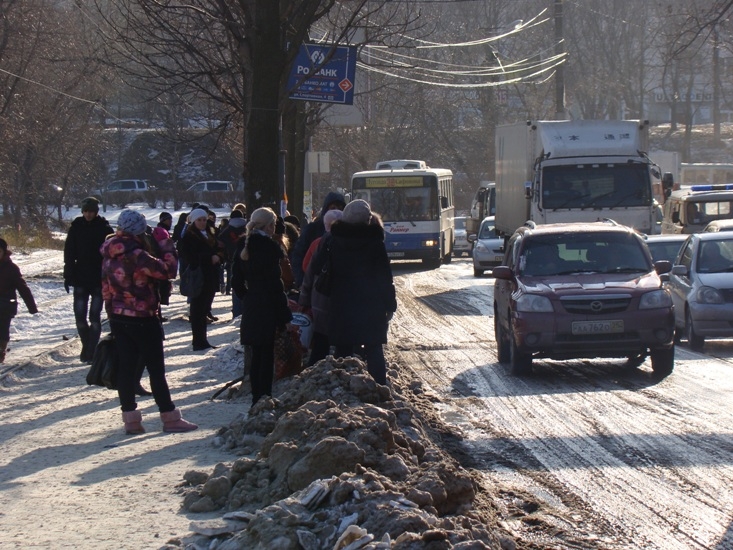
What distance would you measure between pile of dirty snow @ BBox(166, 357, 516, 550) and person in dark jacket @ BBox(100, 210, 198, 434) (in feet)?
2.72

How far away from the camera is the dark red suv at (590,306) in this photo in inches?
490

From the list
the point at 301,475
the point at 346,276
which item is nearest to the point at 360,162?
the point at 346,276

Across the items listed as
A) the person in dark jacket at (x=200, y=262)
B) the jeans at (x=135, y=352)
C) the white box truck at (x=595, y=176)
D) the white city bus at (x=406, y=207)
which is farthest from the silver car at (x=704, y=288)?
the white city bus at (x=406, y=207)

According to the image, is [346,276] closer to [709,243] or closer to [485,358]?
[485,358]

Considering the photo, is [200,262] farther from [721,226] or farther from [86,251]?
[721,226]

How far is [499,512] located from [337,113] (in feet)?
90.9

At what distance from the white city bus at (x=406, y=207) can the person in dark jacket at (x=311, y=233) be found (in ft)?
78.7

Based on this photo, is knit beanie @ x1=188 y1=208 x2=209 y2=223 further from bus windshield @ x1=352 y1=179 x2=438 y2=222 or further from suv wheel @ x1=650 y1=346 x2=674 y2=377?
bus windshield @ x1=352 y1=179 x2=438 y2=222

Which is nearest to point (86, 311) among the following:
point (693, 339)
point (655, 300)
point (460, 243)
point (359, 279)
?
point (359, 279)

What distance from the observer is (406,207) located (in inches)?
1427

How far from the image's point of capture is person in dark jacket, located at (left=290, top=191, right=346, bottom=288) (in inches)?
460

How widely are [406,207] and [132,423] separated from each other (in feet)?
90.2

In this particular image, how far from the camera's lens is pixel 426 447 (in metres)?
7.79

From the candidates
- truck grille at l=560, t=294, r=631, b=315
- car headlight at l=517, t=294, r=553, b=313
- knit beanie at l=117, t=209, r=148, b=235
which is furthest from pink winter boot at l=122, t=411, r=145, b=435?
truck grille at l=560, t=294, r=631, b=315
